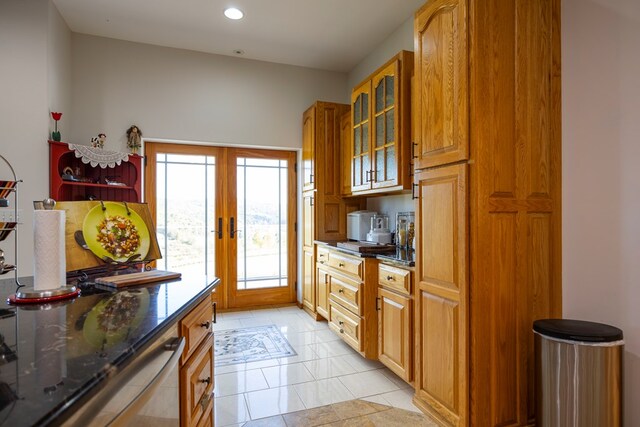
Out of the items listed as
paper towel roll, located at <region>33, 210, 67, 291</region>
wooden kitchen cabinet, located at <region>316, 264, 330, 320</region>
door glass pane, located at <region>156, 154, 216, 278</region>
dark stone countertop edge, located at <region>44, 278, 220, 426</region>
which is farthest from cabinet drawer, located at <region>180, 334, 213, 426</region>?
door glass pane, located at <region>156, 154, 216, 278</region>

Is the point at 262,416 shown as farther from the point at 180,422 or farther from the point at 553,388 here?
the point at 553,388

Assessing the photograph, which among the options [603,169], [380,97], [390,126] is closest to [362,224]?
[390,126]

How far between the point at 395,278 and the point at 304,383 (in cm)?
103

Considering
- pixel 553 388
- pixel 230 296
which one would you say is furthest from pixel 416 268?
pixel 230 296

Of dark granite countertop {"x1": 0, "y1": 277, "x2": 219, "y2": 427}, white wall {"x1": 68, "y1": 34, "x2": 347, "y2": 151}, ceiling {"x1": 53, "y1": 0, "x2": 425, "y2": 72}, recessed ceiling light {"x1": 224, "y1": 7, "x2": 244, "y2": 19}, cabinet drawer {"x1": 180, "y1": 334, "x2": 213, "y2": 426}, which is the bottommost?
cabinet drawer {"x1": 180, "y1": 334, "x2": 213, "y2": 426}

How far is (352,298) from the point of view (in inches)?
117

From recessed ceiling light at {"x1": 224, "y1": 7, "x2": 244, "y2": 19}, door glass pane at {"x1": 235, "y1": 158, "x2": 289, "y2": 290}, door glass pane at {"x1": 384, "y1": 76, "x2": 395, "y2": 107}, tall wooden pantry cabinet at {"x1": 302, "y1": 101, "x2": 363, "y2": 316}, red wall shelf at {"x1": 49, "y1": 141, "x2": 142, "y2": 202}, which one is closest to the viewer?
door glass pane at {"x1": 384, "y1": 76, "x2": 395, "y2": 107}

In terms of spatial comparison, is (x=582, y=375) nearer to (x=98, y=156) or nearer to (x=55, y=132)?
(x=98, y=156)

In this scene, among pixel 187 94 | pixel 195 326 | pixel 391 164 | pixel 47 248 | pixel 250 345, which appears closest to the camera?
pixel 47 248

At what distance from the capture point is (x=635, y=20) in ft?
5.48

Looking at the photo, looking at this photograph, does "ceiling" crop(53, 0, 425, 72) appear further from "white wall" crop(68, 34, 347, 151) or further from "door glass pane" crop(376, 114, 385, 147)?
"door glass pane" crop(376, 114, 385, 147)

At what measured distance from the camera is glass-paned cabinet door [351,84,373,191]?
327 centimetres

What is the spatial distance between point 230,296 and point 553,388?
3.57 meters

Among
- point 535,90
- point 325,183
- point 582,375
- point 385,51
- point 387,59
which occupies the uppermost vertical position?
point 385,51
